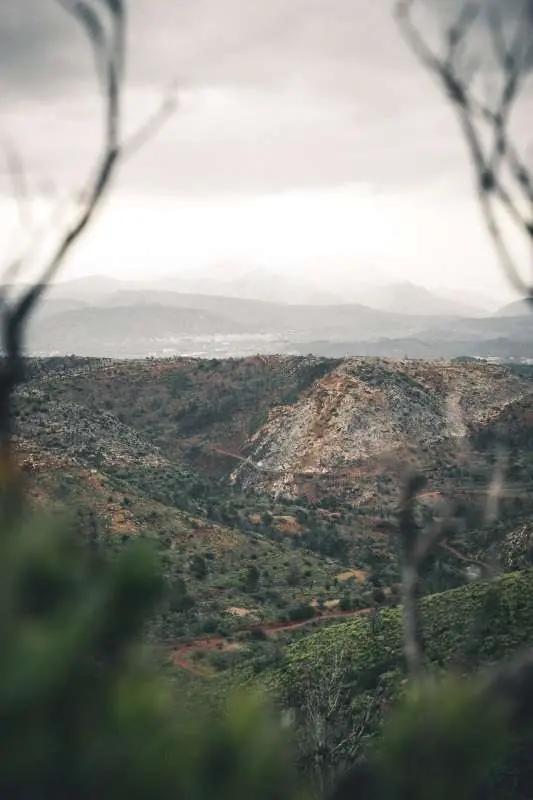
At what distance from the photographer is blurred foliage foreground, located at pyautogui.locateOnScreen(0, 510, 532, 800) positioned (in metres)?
2.32

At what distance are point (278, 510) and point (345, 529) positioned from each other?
5.88 m

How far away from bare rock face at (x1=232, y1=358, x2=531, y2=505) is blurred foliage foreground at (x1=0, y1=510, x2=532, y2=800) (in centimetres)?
5056

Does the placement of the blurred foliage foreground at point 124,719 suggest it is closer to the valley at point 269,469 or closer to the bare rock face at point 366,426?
the valley at point 269,469

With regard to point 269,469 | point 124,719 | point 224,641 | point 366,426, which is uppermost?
point 124,719

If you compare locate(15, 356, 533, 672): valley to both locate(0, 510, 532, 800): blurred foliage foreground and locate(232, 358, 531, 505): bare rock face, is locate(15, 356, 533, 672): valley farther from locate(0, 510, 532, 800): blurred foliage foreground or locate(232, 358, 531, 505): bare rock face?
locate(0, 510, 532, 800): blurred foliage foreground

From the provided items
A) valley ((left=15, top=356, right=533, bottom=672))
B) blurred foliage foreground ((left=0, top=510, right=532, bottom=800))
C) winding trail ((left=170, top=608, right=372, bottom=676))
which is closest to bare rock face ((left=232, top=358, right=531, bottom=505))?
valley ((left=15, top=356, right=533, bottom=672))

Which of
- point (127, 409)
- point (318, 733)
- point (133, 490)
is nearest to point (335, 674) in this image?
point (318, 733)

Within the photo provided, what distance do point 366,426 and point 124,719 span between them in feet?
196

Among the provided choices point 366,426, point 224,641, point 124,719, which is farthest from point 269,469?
point 124,719

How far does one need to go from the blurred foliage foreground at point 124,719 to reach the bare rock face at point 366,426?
50562 millimetres

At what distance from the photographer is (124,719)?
2.43 m

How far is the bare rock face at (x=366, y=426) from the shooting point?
57281mm

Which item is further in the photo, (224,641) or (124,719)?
(224,641)

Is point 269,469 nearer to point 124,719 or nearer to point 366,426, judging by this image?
point 366,426
